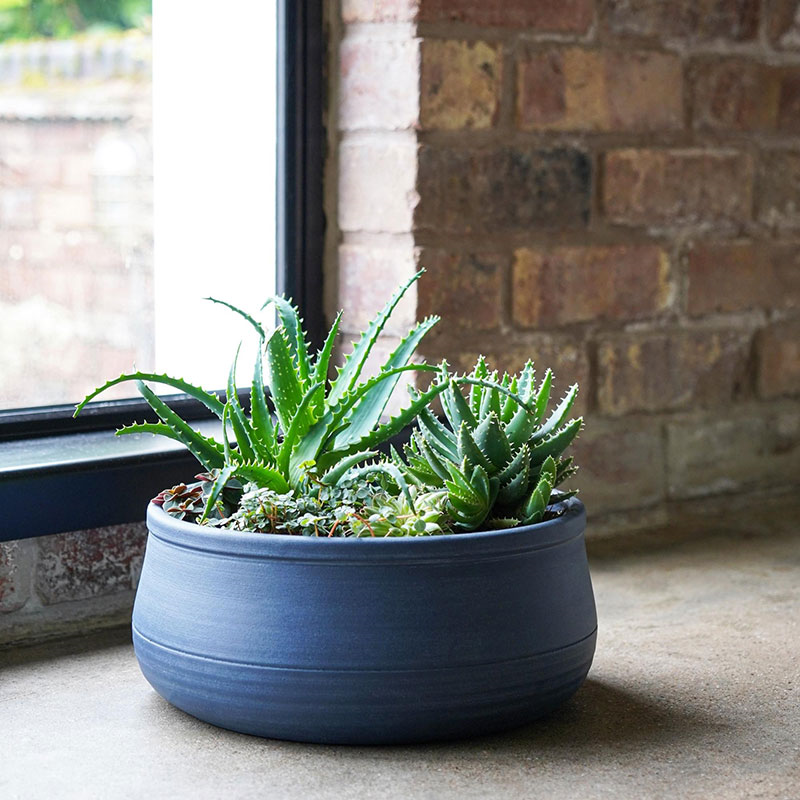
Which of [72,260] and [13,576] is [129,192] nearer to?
[72,260]

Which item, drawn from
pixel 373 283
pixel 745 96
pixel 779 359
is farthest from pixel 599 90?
pixel 779 359

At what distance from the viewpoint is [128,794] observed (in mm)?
904

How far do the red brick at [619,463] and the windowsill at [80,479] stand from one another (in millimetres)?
545

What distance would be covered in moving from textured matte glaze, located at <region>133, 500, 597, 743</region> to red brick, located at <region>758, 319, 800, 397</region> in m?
0.93

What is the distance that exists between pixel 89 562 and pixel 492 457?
497 millimetres

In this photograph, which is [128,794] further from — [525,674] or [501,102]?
[501,102]

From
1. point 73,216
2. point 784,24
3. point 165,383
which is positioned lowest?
point 165,383

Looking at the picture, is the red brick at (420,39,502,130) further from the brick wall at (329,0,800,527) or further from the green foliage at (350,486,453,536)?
the green foliage at (350,486,453,536)

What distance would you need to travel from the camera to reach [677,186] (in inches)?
66.7

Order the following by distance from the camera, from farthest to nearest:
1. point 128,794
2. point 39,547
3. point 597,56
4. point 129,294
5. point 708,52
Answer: point 708,52 → point 597,56 → point 129,294 → point 39,547 → point 128,794

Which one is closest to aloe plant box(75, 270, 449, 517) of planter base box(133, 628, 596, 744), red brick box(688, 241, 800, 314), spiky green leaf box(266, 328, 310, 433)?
spiky green leaf box(266, 328, 310, 433)

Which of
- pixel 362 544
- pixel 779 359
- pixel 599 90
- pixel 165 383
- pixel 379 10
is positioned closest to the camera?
pixel 362 544

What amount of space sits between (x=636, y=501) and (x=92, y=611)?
73cm

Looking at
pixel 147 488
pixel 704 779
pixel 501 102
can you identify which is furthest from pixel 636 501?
pixel 704 779
